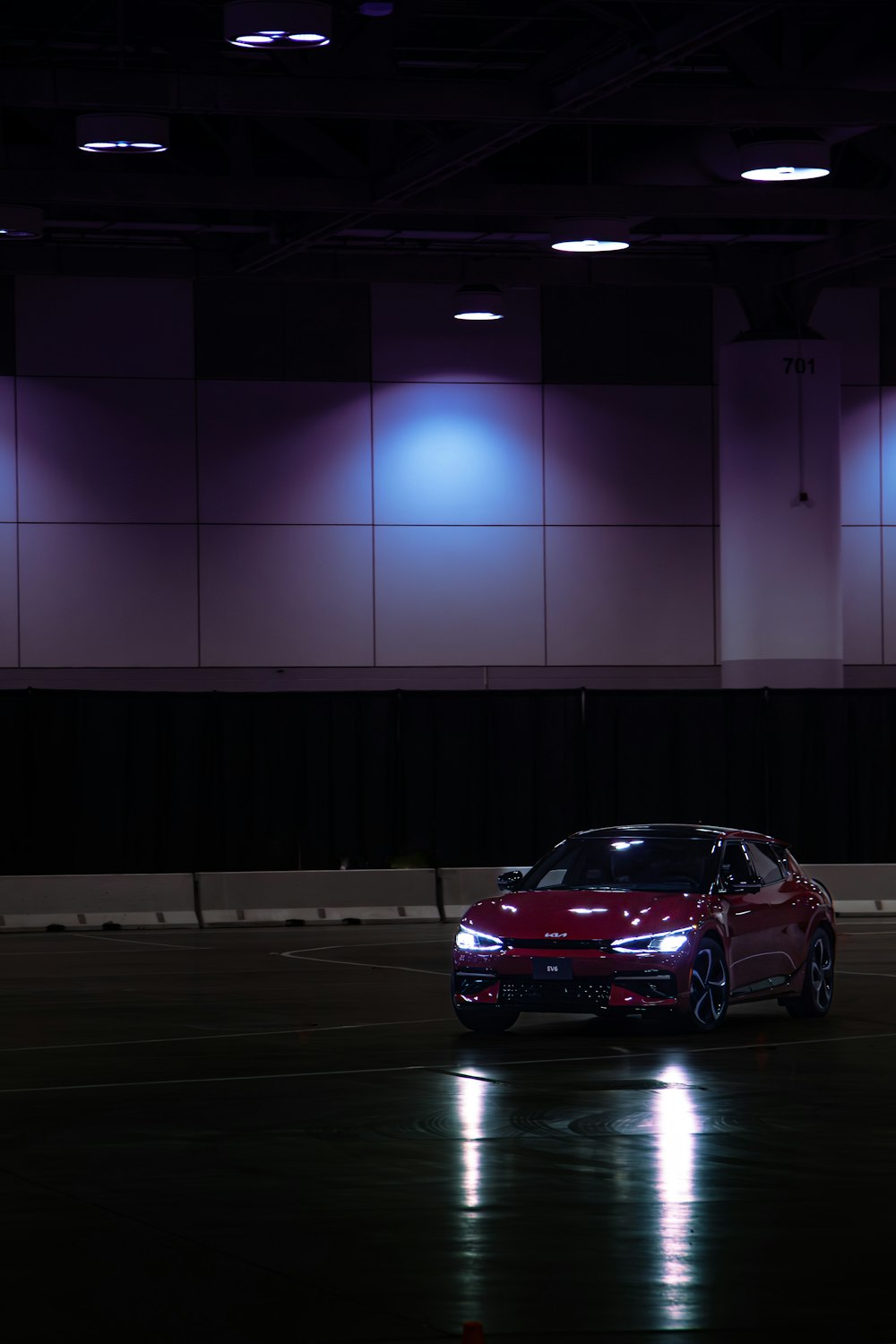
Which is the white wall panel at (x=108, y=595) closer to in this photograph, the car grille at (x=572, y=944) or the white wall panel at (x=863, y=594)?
the white wall panel at (x=863, y=594)

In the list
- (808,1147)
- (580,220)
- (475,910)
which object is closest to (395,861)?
(580,220)

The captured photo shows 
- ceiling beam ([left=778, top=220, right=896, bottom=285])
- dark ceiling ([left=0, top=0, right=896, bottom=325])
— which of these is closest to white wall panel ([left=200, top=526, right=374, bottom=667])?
dark ceiling ([left=0, top=0, right=896, bottom=325])

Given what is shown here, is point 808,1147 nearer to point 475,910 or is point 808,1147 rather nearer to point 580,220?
point 475,910

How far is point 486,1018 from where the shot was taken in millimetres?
16969

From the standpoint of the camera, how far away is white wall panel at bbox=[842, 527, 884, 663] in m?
39.2

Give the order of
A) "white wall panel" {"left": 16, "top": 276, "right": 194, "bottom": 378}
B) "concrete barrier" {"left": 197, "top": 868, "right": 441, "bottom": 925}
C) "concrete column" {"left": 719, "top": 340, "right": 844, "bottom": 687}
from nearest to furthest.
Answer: "concrete barrier" {"left": 197, "top": 868, "right": 441, "bottom": 925} → "concrete column" {"left": 719, "top": 340, "right": 844, "bottom": 687} → "white wall panel" {"left": 16, "top": 276, "right": 194, "bottom": 378}

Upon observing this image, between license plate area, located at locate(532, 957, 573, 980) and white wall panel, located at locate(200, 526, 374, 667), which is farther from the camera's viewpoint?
white wall panel, located at locate(200, 526, 374, 667)

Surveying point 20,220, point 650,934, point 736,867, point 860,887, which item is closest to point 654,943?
point 650,934

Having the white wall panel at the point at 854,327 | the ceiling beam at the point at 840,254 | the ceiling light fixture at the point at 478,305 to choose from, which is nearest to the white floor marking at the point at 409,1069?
the ceiling beam at the point at 840,254

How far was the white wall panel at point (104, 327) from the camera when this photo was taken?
36.8 m

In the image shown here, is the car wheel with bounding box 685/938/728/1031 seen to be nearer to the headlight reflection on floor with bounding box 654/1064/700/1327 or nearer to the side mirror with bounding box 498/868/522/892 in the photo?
the headlight reflection on floor with bounding box 654/1064/700/1327

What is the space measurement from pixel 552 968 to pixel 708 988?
1361 millimetres

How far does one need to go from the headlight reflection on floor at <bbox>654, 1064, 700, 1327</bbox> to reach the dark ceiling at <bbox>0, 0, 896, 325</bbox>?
1282cm

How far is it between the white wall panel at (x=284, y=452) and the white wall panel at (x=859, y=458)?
832 cm
